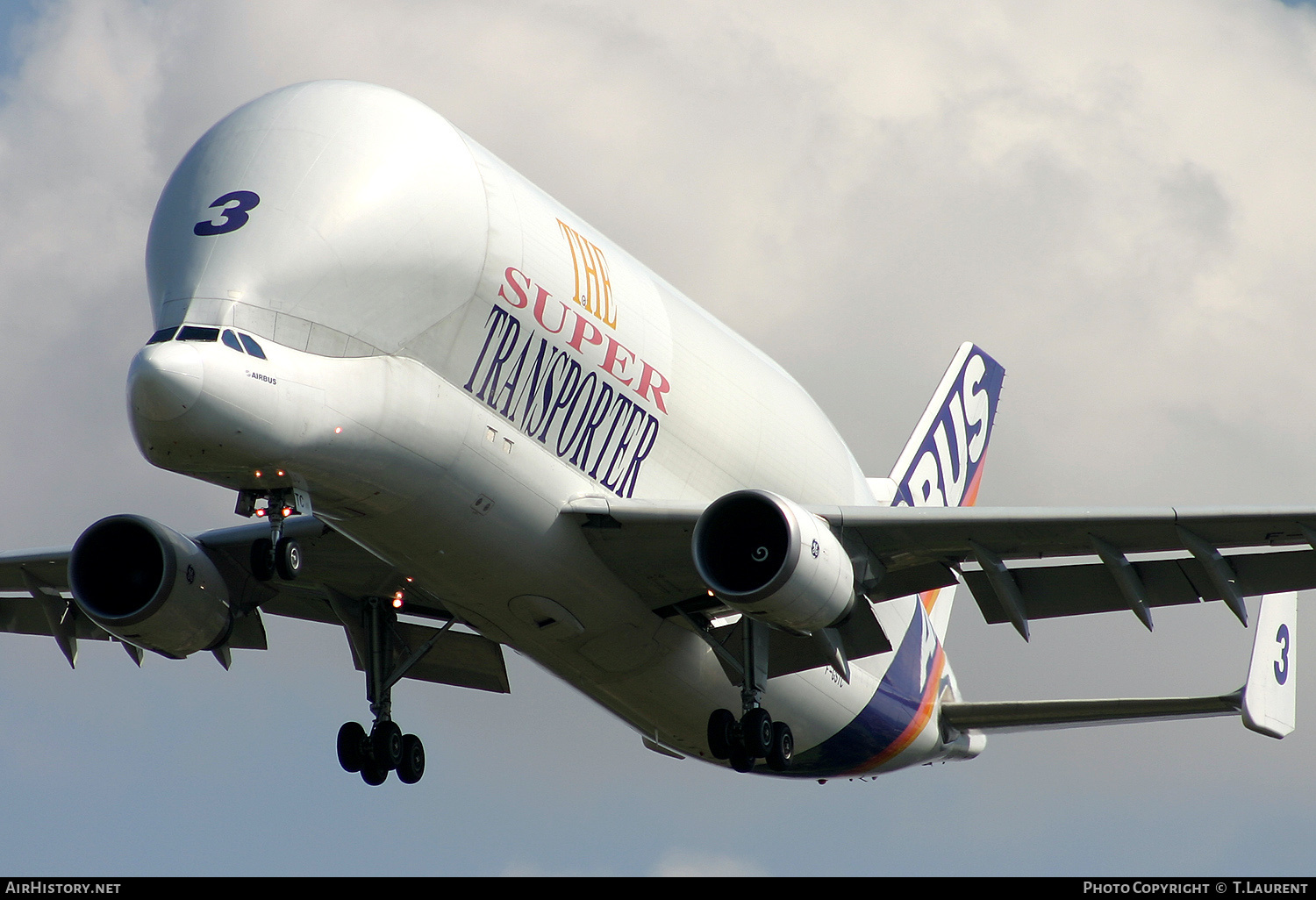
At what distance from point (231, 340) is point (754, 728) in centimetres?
947

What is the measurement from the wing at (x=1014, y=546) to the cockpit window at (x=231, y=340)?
17.6 feet

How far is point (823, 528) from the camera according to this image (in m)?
23.6

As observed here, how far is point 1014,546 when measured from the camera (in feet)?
80.3

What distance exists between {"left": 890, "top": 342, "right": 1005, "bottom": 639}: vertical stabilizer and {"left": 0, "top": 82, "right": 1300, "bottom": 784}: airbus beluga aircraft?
13.9 feet

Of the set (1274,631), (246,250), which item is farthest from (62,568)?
(1274,631)

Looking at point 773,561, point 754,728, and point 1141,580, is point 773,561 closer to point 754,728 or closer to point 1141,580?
point 754,728

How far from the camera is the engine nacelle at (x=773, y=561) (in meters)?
23.1

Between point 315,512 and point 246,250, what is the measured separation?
340 cm

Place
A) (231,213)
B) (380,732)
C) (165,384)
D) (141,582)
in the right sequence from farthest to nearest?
(380,732) < (141,582) < (231,213) < (165,384)

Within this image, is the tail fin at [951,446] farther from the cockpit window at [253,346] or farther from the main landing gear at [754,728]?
the cockpit window at [253,346]

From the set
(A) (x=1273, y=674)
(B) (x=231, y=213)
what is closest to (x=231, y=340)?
(B) (x=231, y=213)

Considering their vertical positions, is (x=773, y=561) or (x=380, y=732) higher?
(x=773, y=561)

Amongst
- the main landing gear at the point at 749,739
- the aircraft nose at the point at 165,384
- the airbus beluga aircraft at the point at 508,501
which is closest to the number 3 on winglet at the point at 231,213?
the airbus beluga aircraft at the point at 508,501

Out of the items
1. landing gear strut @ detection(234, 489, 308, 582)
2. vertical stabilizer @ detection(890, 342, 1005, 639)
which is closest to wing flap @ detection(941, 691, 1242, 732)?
vertical stabilizer @ detection(890, 342, 1005, 639)
